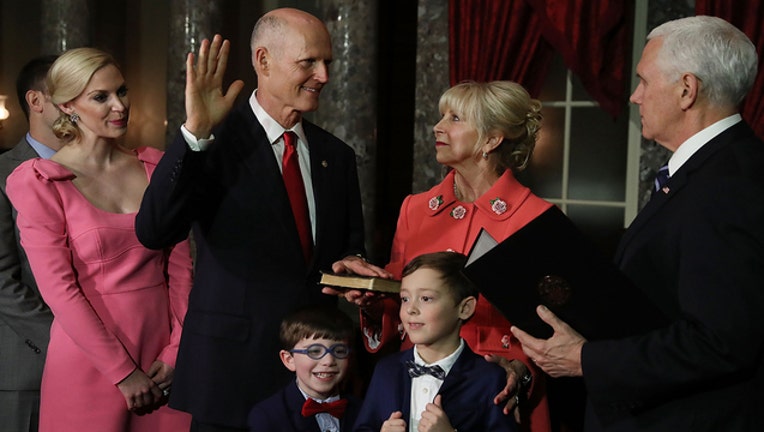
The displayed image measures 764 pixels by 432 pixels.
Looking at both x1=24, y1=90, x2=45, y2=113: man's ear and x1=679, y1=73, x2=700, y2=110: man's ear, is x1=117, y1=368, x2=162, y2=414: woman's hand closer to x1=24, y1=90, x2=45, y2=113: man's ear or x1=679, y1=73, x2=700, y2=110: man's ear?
x1=24, y1=90, x2=45, y2=113: man's ear

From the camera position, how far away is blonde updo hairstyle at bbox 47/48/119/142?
294 centimetres

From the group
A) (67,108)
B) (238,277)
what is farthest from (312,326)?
(67,108)

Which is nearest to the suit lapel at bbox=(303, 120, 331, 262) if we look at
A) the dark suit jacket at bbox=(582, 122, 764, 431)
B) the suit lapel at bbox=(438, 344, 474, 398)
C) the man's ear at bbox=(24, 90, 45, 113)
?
the suit lapel at bbox=(438, 344, 474, 398)

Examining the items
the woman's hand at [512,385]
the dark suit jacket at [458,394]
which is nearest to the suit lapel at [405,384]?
the dark suit jacket at [458,394]

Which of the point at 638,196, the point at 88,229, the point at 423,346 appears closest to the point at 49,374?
the point at 88,229

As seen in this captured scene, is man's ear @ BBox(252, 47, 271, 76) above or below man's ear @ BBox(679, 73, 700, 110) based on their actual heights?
above

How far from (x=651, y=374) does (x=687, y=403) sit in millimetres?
136

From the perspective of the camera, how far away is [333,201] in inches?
107

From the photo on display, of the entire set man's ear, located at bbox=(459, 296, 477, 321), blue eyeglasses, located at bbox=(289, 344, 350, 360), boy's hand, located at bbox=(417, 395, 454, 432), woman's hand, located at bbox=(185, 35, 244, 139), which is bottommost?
boy's hand, located at bbox=(417, 395, 454, 432)

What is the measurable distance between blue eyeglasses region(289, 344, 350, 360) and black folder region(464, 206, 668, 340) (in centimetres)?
79

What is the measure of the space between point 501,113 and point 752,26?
2555 mm

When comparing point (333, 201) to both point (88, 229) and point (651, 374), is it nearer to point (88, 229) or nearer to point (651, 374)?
point (88, 229)

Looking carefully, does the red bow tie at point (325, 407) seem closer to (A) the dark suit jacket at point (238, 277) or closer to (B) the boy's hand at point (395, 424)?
(A) the dark suit jacket at point (238, 277)

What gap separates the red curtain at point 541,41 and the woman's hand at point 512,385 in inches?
122
